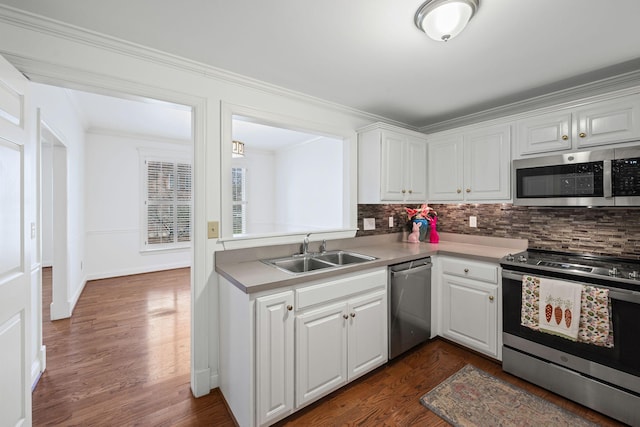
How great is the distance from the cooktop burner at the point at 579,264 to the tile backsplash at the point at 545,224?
0.31ft

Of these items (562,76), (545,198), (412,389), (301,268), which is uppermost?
(562,76)

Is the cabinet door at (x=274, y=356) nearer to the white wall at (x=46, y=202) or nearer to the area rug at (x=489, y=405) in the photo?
the area rug at (x=489, y=405)

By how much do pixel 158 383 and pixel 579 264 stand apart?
3363 mm

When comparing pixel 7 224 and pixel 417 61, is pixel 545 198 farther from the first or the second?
pixel 7 224

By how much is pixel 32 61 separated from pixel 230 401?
91.8 inches

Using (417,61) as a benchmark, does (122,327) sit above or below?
below

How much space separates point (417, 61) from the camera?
79.3 inches

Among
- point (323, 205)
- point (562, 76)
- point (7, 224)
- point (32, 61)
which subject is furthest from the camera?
point (323, 205)

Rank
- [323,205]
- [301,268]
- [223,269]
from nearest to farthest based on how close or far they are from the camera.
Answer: [223,269]
[301,268]
[323,205]

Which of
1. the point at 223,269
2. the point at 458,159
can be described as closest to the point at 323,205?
the point at 458,159

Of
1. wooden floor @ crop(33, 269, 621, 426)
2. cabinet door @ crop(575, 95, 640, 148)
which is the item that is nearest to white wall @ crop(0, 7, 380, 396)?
wooden floor @ crop(33, 269, 621, 426)

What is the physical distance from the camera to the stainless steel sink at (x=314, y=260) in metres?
2.33

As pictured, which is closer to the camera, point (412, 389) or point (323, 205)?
point (412, 389)

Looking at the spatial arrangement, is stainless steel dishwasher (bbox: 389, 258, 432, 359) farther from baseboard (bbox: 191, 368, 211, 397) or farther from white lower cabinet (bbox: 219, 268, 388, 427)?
baseboard (bbox: 191, 368, 211, 397)
